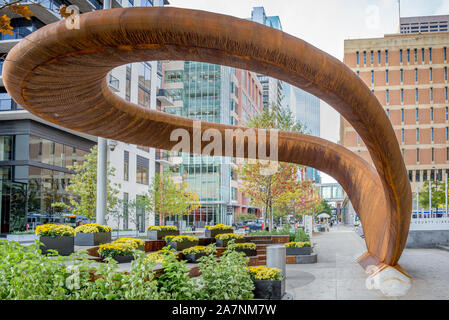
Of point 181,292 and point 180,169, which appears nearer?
point 181,292

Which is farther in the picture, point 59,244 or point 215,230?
point 215,230

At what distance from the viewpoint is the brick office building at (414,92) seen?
6650 centimetres

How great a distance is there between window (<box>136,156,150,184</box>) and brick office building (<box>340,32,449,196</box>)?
36.5 meters

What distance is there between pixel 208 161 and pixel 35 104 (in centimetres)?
5008

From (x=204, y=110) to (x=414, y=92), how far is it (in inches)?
1347

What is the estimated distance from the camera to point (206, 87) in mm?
57375

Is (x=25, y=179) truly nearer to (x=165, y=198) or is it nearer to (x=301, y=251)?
(x=165, y=198)

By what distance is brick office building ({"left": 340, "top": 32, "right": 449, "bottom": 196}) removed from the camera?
66500 millimetres

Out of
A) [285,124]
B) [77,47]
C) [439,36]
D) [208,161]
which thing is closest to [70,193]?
[285,124]

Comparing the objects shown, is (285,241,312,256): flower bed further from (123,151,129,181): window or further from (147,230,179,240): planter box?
(123,151,129,181): window

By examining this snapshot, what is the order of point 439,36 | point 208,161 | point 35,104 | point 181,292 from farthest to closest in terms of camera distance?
point 439,36, point 208,161, point 35,104, point 181,292

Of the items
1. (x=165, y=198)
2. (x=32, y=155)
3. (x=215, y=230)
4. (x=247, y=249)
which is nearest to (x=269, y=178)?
(x=215, y=230)

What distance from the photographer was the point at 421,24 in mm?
148000
